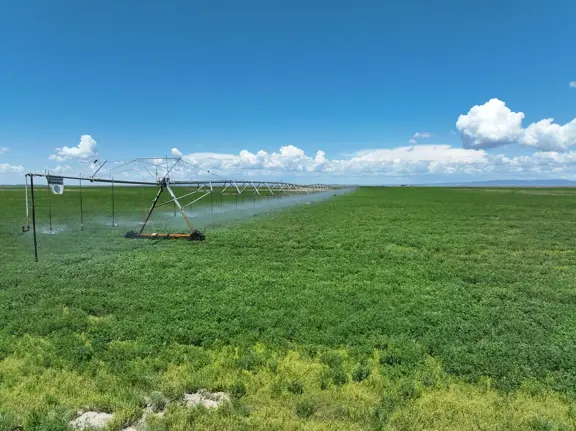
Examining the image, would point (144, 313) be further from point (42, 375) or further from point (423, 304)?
point (423, 304)

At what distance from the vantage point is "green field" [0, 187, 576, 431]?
4.29 m

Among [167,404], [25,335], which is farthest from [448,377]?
[25,335]

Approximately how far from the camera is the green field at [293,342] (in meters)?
4.29

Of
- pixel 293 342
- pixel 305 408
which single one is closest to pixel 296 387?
pixel 305 408

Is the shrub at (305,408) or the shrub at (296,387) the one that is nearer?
the shrub at (305,408)

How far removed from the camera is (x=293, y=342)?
606 centimetres

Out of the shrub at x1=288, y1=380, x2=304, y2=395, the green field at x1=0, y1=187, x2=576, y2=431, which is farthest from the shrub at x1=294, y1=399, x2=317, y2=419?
the shrub at x1=288, y1=380, x2=304, y2=395

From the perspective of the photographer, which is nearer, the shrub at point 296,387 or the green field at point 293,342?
the green field at point 293,342

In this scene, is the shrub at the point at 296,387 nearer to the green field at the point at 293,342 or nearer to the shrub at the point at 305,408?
the green field at the point at 293,342

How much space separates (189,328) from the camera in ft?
21.4

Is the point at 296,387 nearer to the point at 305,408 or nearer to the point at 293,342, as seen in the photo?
the point at 305,408

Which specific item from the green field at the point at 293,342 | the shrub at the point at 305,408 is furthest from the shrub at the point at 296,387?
the shrub at the point at 305,408

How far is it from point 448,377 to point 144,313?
5141 millimetres

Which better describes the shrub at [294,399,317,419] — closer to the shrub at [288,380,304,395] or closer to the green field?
the green field
